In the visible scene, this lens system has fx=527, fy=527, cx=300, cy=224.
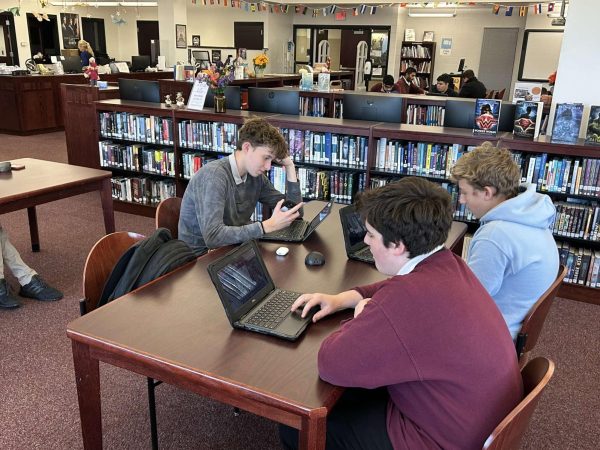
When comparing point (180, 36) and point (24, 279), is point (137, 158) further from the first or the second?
point (180, 36)

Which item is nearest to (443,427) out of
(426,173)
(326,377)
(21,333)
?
(326,377)

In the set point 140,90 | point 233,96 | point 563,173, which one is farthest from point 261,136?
point 140,90

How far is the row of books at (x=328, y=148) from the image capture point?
3.99 m

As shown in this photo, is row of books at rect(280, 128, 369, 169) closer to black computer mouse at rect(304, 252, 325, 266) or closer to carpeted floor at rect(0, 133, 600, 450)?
carpeted floor at rect(0, 133, 600, 450)

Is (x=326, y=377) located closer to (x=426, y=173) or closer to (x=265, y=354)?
(x=265, y=354)

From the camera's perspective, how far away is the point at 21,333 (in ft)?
9.62

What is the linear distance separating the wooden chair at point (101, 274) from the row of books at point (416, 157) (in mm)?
2315

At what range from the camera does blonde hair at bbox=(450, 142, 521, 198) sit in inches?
77.1

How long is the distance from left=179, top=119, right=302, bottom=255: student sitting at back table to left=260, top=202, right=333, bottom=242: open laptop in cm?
5

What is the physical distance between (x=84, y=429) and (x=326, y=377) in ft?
2.96

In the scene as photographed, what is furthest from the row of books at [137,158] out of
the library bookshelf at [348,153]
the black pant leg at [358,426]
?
the black pant leg at [358,426]

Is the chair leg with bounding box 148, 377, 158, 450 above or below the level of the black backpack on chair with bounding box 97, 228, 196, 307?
below

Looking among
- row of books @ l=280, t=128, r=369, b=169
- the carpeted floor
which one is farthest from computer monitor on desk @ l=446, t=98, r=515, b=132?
the carpeted floor

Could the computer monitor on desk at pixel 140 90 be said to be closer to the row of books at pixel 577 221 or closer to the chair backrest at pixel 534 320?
the row of books at pixel 577 221
